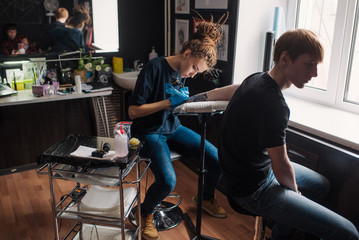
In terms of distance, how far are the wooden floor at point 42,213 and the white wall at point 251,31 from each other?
1.02 metres

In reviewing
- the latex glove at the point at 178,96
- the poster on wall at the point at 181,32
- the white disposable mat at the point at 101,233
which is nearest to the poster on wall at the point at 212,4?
the poster on wall at the point at 181,32

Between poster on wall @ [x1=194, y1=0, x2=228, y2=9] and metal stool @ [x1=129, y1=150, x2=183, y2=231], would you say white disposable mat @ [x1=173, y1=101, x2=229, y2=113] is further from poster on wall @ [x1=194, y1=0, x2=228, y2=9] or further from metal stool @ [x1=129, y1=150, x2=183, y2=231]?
poster on wall @ [x1=194, y1=0, x2=228, y2=9]

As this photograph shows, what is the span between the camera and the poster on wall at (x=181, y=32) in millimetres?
3127

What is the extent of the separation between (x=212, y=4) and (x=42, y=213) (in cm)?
205

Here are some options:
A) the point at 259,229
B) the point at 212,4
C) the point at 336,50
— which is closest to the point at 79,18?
the point at 212,4

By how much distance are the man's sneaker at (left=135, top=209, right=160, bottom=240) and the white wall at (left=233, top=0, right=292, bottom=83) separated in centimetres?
120

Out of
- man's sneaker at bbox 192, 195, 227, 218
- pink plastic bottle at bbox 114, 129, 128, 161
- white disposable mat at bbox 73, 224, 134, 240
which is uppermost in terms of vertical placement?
pink plastic bottle at bbox 114, 129, 128, 161

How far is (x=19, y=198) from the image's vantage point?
2713mm

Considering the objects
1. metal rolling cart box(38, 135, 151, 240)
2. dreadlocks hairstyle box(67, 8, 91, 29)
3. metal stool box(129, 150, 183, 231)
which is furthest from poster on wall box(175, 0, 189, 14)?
metal rolling cart box(38, 135, 151, 240)

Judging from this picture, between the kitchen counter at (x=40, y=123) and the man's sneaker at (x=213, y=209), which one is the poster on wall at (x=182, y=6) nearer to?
the kitchen counter at (x=40, y=123)

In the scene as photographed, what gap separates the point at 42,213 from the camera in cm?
252

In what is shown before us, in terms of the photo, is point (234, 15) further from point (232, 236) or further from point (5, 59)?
point (5, 59)

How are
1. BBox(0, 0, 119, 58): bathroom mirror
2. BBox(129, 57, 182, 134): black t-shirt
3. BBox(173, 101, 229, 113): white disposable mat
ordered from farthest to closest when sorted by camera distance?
BBox(0, 0, 119, 58): bathroom mirror, BBox(129, 57, 182, 134): black t-shirt, BBox(173, 101, 229, 113): white disposable mat

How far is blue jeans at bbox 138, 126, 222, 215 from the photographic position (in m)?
2.08
